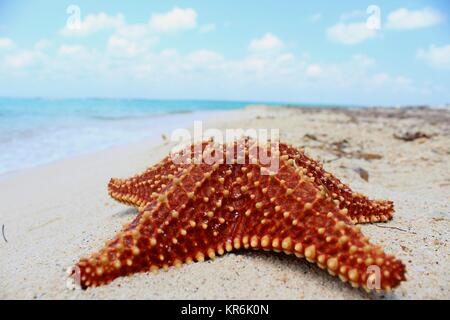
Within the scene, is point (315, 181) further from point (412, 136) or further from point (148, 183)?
point (412, 136)

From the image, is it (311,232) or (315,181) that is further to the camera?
(315,181)

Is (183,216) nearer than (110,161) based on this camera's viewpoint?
Yes

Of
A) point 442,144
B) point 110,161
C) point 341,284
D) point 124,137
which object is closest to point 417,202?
point 341,284

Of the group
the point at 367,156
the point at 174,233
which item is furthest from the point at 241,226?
the point at 367,156

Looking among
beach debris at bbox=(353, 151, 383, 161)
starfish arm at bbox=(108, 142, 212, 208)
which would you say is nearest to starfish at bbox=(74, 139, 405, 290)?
starfish arm at bbox=(108, 142, 212, 208)

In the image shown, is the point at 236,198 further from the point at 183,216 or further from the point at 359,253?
the point at 359,253
